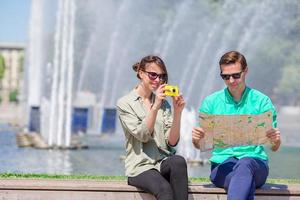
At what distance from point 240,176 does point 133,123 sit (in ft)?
2.58

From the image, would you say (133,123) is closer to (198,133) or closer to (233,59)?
(198,133)

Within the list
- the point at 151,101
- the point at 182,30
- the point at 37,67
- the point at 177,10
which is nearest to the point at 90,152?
the point at 151,101

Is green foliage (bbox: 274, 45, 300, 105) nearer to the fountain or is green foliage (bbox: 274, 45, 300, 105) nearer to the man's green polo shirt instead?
the fountain

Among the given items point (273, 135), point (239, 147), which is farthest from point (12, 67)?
point (273, 135)

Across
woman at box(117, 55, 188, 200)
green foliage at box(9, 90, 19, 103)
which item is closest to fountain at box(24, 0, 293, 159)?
woman at box(117, 55, 188, 200)

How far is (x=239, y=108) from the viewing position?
5160 mm

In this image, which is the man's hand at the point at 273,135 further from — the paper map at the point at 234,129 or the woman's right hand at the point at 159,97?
the woman's right hand at the point at 159,97

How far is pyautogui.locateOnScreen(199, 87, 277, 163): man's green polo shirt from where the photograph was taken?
5.12 metres

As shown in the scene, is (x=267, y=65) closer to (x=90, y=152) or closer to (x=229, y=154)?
(x=90, y=152)

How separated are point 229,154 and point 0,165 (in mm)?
6534

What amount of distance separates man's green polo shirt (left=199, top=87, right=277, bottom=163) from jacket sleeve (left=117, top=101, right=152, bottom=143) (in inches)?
18.1

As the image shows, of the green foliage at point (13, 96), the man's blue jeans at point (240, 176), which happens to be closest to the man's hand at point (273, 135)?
the man's blue jeans at point (240, 176)

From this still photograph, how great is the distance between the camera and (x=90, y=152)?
51.3 feet

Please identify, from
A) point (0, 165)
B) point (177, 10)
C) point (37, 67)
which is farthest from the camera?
point (177, 10)
